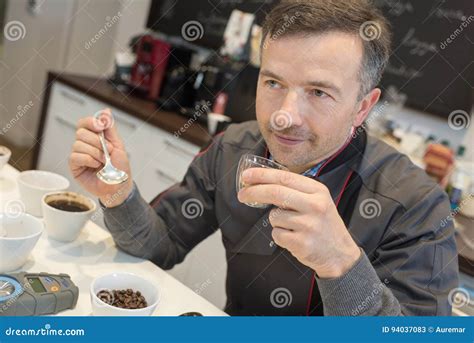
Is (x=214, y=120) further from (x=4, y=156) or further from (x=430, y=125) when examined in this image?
(x=4, y=156)

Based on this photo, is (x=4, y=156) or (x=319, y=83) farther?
(x=4, y=156)

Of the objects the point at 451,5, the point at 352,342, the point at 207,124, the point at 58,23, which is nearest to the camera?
A: the point at 352,342

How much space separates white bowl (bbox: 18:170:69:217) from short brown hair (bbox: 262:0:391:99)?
2.13 ft

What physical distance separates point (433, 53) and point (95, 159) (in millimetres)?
1948

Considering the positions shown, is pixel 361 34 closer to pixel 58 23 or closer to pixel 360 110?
pixel 360 110

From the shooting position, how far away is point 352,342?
67cm

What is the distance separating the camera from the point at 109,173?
1170 millimetres

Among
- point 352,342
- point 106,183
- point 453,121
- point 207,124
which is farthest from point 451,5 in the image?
point 352,342

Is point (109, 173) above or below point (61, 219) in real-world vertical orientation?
above

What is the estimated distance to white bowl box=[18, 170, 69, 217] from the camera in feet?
4.00

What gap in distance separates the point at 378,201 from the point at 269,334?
0.65m

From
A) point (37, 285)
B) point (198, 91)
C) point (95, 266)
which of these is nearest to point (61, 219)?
point (95, 266)

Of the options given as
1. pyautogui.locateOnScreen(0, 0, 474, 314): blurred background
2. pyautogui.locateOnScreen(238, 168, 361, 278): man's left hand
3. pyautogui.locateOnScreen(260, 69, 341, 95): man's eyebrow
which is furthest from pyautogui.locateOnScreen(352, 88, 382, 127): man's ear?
pyautogui.locateOnScreen(0, 0, 474, 314): blurred background

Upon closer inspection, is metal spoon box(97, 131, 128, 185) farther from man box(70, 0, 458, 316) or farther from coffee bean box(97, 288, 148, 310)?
coffee bean box(97, 288, 148, 310)
